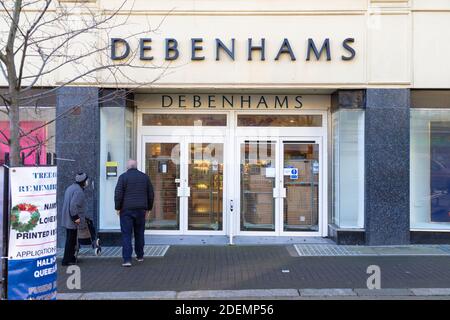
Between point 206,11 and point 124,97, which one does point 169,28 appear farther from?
point 124,97

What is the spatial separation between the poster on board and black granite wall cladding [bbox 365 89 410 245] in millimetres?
6561

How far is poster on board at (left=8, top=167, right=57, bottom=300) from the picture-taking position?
4.78 metres

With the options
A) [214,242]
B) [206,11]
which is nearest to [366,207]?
[214,242]

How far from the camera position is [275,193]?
10727mm

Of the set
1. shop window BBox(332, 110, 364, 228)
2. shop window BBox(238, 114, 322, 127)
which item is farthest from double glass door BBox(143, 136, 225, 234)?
shop window BBox(332, 110, 364, 228)

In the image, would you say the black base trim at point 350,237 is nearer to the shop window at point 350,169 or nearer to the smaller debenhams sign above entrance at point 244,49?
the shop window at point 350,169

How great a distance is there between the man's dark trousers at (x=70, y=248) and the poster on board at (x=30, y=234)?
10.4 ft

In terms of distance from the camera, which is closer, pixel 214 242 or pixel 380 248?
pixel 380 248

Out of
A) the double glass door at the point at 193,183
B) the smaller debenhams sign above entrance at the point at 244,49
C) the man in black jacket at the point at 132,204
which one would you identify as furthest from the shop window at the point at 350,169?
the man in black jacket at the point at 132,204

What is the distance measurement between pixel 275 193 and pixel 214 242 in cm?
173

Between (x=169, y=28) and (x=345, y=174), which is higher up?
(x=169, y=28)

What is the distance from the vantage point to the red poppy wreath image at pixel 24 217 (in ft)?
15.6

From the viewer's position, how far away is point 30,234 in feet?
16.0

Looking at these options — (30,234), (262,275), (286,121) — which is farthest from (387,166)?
(30,234)
